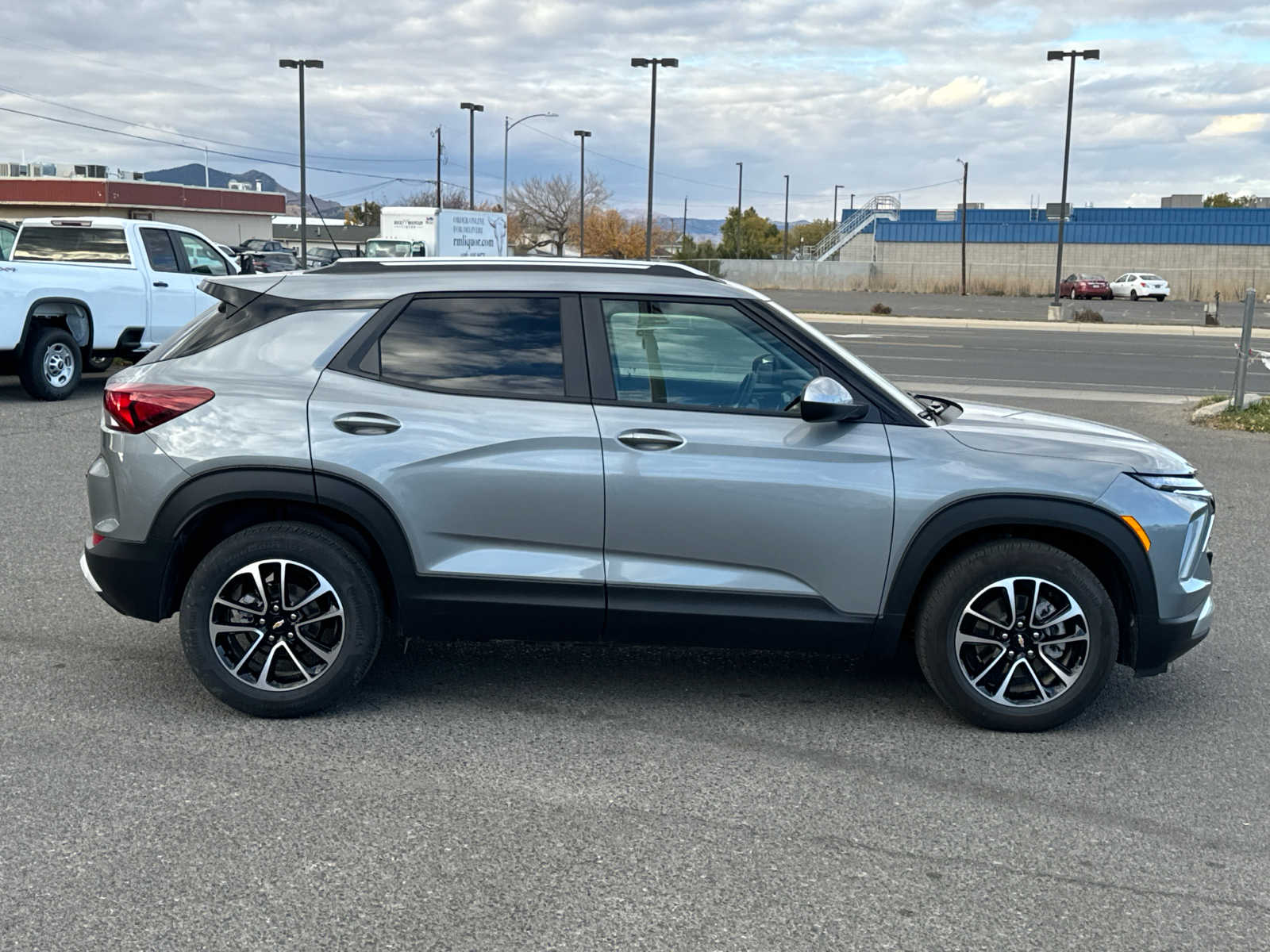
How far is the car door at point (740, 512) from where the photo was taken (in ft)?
16.1

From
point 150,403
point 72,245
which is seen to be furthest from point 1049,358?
Answer: point 150,403

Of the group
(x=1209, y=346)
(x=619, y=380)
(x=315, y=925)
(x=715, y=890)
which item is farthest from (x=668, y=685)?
(x=1209, y=346)

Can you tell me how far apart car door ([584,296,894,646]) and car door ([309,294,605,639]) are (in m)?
0.11

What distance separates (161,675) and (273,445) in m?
1.32

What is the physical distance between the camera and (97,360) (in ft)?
51.5

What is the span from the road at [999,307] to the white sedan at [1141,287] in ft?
1.63

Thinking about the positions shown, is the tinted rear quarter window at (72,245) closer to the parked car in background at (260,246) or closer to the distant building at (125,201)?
the parked car in background at (260,246)

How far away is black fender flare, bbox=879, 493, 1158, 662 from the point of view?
4922 mm

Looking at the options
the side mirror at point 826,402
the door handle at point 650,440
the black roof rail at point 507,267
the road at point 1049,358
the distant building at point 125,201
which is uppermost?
the distant building at point 125,201

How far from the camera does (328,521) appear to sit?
5109 millimetres

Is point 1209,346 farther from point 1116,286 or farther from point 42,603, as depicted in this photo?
point 1116,286

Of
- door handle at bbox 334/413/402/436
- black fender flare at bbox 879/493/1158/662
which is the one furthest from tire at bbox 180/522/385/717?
black fender flare at bbox 879/493/1158/662

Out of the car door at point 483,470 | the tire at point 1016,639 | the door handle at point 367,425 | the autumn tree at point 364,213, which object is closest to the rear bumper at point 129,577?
the car door at point 483,470

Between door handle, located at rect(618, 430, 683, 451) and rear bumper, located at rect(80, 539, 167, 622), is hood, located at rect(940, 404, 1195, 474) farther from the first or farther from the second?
rear bumper, located at rect(80, 539, 167, 622)
